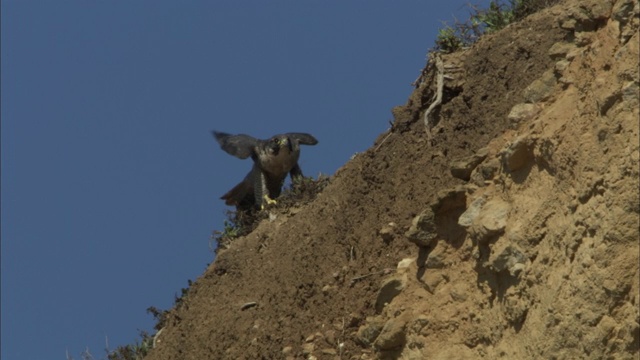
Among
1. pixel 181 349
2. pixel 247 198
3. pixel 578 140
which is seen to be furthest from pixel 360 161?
pixel 247 198

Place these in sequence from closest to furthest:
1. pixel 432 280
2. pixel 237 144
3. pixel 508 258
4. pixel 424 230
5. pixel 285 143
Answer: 1. pixel 508 258
2. pixel 432 280
3. pixel 424 230
4. pixel 285 143
5. pixel 237 144

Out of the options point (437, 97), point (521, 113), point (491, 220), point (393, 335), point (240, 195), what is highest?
point (240, 195)

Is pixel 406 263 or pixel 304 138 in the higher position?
pixel 304 138

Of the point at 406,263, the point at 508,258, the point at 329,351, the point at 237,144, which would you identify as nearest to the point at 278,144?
the point at 237,144

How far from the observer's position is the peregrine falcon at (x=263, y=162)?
22719 mm

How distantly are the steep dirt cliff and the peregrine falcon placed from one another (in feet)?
16.7

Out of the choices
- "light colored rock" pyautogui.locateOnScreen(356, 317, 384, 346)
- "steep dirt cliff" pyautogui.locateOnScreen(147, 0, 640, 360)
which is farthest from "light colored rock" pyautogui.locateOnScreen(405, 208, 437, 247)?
"light colored rock" pyautogui.locateOnScreen(356, 317, 384, 346)

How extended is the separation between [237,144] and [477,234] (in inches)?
447

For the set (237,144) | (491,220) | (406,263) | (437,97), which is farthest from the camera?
(237,144)

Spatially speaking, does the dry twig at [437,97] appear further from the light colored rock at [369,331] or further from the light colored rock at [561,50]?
the light colored rock at [561,50]

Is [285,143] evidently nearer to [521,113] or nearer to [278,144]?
[278,144]

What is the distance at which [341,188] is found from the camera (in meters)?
16.1

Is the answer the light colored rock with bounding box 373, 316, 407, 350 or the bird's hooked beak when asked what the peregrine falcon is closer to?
the bird's hooked beak

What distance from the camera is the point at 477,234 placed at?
39.3 feet
